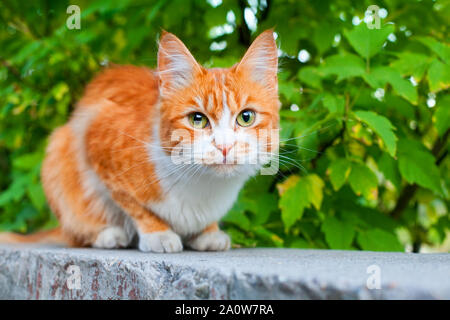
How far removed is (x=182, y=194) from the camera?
1957 millimetres

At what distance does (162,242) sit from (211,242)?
237 millimetres

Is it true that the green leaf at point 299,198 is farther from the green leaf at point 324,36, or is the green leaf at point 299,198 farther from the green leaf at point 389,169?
the green leaf at point 324,36

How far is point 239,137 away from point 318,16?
1.21 metres

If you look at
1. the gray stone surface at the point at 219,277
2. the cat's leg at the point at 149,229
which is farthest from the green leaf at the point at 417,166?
the cat's leg at the point at 149,229

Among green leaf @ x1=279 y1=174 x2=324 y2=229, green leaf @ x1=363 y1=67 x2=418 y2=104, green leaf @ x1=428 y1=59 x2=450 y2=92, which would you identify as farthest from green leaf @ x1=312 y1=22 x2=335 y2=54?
green leaf @ x1=279 y1=174 x2=324 y2=229

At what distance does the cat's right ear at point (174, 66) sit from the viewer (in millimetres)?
1870

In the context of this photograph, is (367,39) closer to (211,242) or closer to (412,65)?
(412,65)

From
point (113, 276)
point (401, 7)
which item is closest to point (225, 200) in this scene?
point (113, 276)

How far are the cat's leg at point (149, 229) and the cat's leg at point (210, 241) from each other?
129 mm

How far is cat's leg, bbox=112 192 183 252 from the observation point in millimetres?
1990

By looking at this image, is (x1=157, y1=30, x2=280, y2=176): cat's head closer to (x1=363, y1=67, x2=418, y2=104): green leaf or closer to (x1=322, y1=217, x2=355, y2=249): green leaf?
(x1=363, y1=67, x2=418, y2=104): green leaf

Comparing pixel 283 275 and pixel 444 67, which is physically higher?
pixel 444 67

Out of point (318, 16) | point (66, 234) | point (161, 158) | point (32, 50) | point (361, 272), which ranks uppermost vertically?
point (318, 16)

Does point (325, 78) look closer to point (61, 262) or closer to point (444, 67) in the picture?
point (444, 67)
